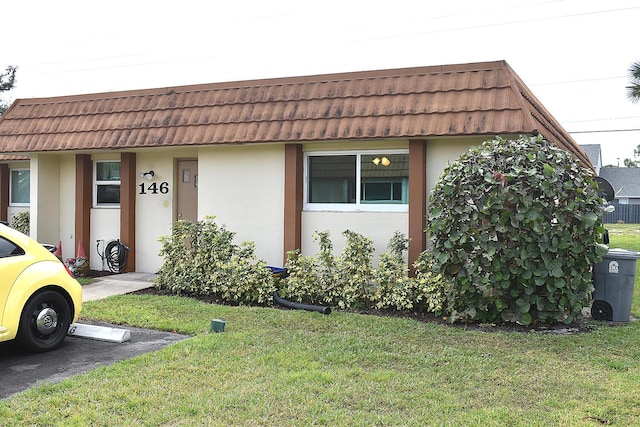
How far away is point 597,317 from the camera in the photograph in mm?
7520

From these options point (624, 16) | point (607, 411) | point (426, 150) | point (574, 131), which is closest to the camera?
point (607, 411)

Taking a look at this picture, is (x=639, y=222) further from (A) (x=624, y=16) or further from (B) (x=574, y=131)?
(A) (x=624, y=16)

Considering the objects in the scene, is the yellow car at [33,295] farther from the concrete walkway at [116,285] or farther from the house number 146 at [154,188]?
the house number 146 at [154,188]

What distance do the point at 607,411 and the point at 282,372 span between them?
2532mm

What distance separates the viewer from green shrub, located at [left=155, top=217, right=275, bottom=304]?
332 inches

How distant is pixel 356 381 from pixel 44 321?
10.5 feet

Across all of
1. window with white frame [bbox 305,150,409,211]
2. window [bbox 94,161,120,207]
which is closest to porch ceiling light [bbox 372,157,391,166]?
window with white frame [bbox 305,150,409,211]

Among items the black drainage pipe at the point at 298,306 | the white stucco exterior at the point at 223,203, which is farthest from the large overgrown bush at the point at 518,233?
the white stucco exterior at the point at 223,203

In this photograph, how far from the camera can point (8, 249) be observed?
5559mm

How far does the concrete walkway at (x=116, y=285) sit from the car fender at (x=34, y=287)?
270 centimetres

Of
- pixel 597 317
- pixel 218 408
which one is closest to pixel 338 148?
pixel 597 317

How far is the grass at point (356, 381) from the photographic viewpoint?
160 inches

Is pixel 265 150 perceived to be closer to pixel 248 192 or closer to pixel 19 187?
pixel 248 192

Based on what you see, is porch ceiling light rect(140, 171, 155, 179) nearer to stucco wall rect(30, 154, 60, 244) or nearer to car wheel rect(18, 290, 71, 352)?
stucco wall rect(30, 154, 60, 244)
